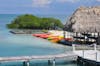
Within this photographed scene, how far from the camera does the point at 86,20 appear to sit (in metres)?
81.1

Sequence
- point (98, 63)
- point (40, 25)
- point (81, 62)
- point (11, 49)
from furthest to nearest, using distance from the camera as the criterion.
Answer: point (40, 25) < point (11, 49) < point (81, 62) < point (98, 63)

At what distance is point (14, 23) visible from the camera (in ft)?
412

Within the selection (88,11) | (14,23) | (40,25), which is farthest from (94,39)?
(14,23)

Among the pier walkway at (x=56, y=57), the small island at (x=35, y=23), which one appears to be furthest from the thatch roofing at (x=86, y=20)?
the small island at (x=35, y=23)

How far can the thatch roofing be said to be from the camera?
256 ft

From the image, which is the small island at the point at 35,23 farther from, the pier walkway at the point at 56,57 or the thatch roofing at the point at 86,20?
the pier walkway at the point at 56,57

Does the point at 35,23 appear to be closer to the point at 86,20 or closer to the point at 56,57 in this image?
the point at 86,20

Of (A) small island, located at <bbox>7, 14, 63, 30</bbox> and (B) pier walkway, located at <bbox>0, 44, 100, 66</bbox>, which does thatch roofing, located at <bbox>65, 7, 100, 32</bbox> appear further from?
(A) small island, located at <bbox>7, 14, 63, 30</bbox>

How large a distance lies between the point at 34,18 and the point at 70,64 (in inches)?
2953

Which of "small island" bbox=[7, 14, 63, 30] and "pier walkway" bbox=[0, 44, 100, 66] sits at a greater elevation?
"small island" bbox=[7, 14, 63, 30]

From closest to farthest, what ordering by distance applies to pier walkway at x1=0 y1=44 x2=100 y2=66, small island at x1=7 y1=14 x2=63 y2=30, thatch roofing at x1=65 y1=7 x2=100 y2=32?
pier walkway at x1=0 y1=44 x2=100 y2=66
thatch roofing at x1=65 y1=7 x2=100 y2=32
small island at x1=7 y1=14 x2=63 y2=30

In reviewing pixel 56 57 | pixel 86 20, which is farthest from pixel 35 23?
pixel 56 57

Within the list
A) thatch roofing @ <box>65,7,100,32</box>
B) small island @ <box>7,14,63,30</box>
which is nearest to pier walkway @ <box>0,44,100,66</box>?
thatch roofing @ <box>65,7,100,32</box>

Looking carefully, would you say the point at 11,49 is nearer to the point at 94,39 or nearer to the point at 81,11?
the point at 94,39
